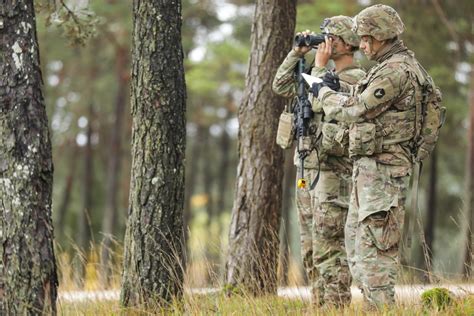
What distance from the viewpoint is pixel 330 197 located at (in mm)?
6180

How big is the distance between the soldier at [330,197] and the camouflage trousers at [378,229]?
28.4 inches

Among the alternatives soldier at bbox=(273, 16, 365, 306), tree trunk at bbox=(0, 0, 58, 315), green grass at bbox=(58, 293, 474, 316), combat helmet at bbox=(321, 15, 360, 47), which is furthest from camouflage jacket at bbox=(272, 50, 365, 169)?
tree trunk at bbox=(0, 0, 58, 315)

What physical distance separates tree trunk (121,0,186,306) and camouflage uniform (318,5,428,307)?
4.67ft

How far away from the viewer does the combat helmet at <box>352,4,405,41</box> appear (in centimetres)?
534

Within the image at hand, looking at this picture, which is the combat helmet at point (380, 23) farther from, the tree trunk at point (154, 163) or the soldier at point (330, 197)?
the tree trunk at point (154, 163)

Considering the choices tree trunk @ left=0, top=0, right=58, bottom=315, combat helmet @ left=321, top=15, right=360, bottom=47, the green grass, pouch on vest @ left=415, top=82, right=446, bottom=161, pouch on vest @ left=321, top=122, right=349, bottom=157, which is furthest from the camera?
combat helmet @ left=321, top=15, right=360, bottom=47

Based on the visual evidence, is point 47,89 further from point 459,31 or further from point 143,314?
point 143,314

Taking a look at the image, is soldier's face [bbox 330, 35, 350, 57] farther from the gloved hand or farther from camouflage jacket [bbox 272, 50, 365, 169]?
the gloved hand

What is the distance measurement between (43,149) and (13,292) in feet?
3.36

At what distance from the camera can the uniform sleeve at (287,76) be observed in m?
6.51

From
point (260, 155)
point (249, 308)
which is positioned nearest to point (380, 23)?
point (249, 308)

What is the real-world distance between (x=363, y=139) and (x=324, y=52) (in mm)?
1152

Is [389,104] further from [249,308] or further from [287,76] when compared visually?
[249,308]

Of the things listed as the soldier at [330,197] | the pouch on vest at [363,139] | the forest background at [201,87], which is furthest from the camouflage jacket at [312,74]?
the forest background at [201,87]
